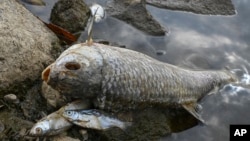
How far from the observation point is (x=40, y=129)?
18.3 feet

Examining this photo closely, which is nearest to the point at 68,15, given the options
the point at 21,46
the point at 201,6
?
the point at 21,46

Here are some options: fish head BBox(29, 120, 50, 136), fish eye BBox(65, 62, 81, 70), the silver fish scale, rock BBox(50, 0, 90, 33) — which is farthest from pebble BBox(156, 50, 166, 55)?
fish head BBox(29, 120, 50, 136)

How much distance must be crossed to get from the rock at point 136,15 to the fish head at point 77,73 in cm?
250

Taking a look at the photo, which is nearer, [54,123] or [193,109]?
[54,123]

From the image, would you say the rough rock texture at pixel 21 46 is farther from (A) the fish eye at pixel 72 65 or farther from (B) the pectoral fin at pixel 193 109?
(B) the pectoral fin at pixel 193 109

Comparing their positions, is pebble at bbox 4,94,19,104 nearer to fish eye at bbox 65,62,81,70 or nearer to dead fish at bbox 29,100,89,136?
dead fish at bbox 29,100,89,136

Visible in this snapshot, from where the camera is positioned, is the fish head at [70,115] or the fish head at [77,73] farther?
the fish head at [70,115]

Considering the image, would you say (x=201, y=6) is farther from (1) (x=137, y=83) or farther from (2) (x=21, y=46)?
(2) (x=21, y=46)

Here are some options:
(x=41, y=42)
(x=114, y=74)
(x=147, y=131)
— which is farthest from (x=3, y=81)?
(x=147, y=131)

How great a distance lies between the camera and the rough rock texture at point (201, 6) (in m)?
8.94

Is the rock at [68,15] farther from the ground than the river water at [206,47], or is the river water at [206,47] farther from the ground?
the rock at [68,15]

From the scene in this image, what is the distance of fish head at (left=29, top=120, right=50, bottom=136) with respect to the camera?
554cm

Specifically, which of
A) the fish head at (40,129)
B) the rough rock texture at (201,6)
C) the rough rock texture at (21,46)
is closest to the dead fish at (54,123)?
the fish head at (40,129)

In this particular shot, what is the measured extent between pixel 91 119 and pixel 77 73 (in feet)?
2.08
